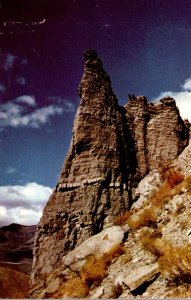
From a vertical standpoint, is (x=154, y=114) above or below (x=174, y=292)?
above

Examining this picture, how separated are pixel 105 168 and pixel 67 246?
375cm

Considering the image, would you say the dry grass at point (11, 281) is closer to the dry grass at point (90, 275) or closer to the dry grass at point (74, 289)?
the dry grass at point (74, 289)

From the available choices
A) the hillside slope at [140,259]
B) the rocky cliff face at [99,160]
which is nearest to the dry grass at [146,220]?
the hillside slope at [140,259]

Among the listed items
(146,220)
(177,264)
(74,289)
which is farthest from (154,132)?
(177,264)

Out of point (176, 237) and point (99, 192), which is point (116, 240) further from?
point (99, 192)

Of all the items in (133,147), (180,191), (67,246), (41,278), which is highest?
(133,147)

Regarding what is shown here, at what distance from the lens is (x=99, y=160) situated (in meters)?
15.3

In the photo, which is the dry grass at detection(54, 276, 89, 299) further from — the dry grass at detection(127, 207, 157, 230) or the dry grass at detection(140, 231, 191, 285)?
the dry grass at detection(127, 207, 157, 230)

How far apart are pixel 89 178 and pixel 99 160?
0.93 m

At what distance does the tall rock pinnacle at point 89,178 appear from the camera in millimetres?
14117

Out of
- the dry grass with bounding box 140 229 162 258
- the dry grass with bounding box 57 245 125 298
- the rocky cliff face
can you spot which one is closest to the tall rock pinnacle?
the rocky cliff face

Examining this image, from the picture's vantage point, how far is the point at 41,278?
1353 cm

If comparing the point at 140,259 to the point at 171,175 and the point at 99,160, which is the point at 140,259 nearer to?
the point at 171,175

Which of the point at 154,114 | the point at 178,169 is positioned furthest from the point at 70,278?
the point at 154,114
